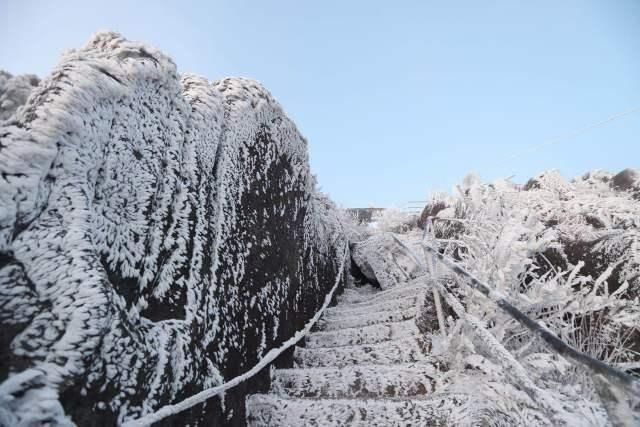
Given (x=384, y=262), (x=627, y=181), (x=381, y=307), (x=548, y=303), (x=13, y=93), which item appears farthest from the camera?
(x=384, y=262)

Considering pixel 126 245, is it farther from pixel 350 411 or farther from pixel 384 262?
pixel 384 262

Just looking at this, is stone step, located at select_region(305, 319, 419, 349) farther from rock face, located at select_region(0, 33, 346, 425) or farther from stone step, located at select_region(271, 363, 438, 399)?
rock face, located at select_region(0, 33, 346, 425)

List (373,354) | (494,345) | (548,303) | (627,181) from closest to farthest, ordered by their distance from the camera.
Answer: (494,345) → (548,303) → (373,354) → (627,181)

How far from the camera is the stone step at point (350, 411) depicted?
69.7 inches

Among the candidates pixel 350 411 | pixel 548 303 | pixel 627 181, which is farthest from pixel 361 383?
pixel 627 181

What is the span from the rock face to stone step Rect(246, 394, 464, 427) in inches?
5.7

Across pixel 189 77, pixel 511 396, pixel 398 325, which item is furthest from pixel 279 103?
pixel 511 396

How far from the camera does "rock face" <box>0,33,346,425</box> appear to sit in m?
1.03

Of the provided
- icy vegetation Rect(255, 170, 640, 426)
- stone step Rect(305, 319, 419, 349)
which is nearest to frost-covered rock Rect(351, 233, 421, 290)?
icy vegetation Rect(255, 170, 640, 426)

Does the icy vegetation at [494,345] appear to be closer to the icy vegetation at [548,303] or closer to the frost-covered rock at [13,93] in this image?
the icy vegetation at [548,303]

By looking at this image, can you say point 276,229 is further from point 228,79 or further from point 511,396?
point 511,396

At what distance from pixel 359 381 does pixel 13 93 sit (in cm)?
252

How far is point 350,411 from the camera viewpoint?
1959mm

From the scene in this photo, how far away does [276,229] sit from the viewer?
3246 millimetres
